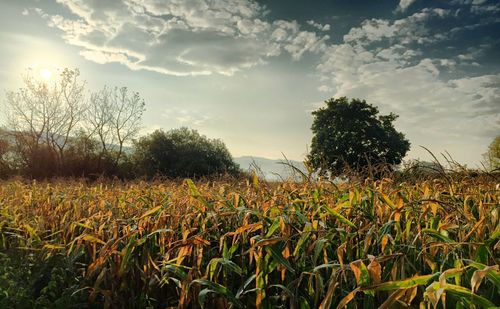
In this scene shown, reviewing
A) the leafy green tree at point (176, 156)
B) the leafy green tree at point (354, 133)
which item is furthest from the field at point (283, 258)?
the leafy green tree at point (354, 133)

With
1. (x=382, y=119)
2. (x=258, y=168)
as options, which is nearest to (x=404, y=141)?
(x=382, y=119)

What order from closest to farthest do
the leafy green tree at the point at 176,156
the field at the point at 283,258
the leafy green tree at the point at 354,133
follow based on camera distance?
the field at the point at 283,258, the leafy green tree at the point at 176,156, the leafy green tree at the point at 354,133

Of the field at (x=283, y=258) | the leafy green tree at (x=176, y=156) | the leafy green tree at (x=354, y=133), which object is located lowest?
the field at (x=283, y=258)

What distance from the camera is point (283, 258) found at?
2.52 metres

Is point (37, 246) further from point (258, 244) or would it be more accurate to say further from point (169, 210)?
point (258, 244)

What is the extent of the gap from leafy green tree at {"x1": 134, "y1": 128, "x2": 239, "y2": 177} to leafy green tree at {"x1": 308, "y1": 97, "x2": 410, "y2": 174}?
9969 mm

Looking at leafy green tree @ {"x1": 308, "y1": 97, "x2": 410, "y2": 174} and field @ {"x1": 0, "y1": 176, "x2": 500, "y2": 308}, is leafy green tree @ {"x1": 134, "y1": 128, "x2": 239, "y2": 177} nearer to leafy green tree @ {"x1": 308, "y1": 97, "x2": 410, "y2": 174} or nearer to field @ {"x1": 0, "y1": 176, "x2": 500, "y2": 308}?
leafy green tree @ {"x1": 308, "y1": 97, "x2": 410, "y2": 174}

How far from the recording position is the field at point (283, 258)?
7.34 feet

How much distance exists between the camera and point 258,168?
14.9 feet

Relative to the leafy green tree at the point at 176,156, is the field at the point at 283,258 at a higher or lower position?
lower

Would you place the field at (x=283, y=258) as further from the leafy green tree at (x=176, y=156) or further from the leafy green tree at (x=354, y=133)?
the leafy green tree at (x=354, y=133)

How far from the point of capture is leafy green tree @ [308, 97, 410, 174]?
133ft

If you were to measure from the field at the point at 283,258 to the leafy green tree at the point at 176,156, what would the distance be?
106ft

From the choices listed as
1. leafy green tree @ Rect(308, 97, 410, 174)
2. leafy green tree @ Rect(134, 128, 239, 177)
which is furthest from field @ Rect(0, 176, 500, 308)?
leafy green tree @ Rect(308, 97, 410, 174)
